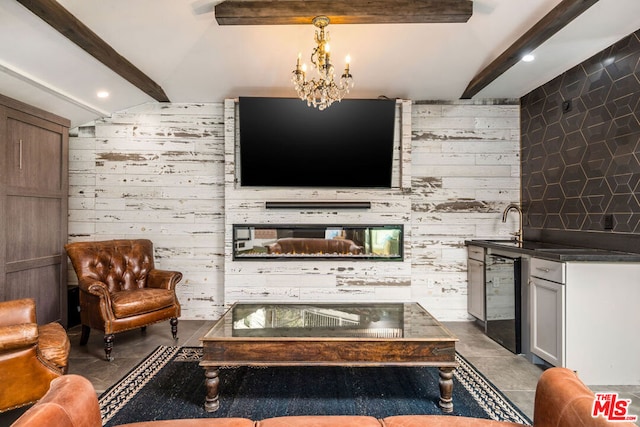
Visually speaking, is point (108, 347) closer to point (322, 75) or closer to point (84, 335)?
point (84, 335)

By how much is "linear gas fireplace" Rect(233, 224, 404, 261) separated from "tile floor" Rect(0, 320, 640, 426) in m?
1.05

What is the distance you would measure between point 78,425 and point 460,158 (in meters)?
4.20

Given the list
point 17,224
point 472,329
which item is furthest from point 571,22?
point 17,224

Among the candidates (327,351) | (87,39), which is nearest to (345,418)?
(327,351)

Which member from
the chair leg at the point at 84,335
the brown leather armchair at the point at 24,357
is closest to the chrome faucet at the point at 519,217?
the brown leather armchair at the point at 24,357

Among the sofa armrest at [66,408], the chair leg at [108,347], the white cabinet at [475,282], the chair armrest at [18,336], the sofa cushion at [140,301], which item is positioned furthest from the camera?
the white cabinet at [475,282]

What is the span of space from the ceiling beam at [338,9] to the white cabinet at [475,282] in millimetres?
2364

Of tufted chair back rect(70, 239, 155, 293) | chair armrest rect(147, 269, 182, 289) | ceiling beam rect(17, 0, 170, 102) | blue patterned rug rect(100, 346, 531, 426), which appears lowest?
blue patterned rug rect(100, 346, 531, 426)

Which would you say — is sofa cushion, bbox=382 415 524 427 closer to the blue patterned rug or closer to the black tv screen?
the blue patterned rug

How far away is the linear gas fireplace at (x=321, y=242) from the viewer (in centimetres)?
405

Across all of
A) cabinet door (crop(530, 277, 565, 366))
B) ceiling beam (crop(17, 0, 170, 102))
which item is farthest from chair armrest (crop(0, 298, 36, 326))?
cabinet door (crop(530, 277, 565, 366))

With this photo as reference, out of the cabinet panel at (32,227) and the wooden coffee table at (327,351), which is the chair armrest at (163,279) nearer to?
the cabinet panel at (32,227)

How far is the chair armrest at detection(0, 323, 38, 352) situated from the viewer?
1.82 m

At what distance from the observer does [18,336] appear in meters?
1.86
